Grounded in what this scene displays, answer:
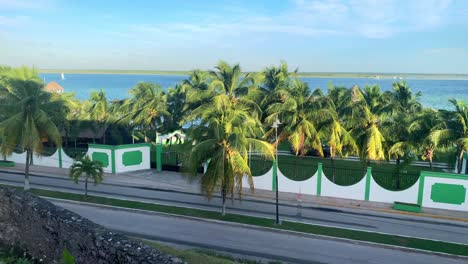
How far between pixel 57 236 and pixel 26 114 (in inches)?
569

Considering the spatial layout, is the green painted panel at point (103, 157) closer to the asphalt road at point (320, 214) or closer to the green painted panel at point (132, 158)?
the green painted panel at point (132, 158)

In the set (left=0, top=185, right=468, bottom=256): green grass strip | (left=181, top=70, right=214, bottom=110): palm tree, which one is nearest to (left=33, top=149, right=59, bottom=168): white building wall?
(left=0, top=185, right=468, bottom=256): green grass strip

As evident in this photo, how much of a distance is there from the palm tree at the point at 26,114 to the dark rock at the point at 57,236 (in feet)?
39.2

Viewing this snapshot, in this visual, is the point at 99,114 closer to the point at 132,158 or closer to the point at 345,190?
the point at 132,158

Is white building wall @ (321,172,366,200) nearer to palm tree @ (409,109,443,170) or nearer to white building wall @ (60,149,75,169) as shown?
palm tree @ (409,109,443,170)

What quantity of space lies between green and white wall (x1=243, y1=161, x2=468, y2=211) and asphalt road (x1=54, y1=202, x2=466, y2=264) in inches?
238

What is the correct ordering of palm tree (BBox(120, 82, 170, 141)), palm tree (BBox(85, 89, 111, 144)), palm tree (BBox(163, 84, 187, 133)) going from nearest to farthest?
1. palm tree (BBox(120, 82, 170, 141))
2. palm tree (BBox(85, 89, 111, 144))
3. palm tree (BBox(163, 84, 187, 133))

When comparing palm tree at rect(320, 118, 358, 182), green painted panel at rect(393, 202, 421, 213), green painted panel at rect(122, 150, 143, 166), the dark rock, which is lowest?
green painted panel at rect(393, 202, 421, 213)

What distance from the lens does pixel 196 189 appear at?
878 inches

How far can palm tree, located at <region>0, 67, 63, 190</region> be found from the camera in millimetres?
20109

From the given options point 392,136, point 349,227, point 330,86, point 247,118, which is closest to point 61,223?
point 247,118

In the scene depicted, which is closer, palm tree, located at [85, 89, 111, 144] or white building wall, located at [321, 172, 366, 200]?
white building wall, located at [321, 172, 366, 200]

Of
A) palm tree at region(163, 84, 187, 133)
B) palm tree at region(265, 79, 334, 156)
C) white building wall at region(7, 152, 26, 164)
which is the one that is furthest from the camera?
palm tree at region(163, 84, 187, 133)

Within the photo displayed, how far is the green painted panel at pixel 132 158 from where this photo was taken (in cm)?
2574
